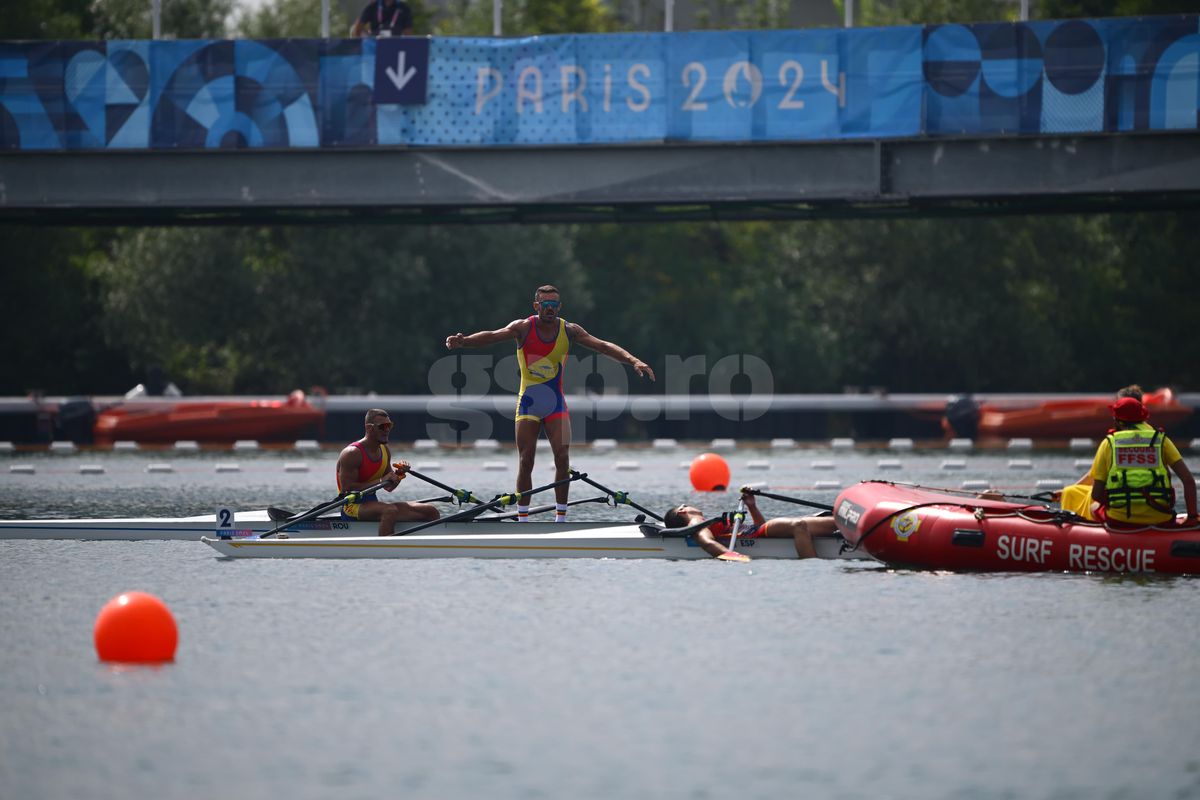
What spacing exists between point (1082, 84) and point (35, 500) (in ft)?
50.3

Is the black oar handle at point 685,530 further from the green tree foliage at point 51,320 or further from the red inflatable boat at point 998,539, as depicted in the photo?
the green tree foliage at point 51,320

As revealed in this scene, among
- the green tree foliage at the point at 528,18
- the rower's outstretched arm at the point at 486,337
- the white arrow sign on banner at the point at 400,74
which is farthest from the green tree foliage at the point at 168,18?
the rower's outstretched arm at the point at 486,337

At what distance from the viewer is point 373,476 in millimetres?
14070

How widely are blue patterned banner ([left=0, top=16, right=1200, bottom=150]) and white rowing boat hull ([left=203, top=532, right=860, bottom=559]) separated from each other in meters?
12.3

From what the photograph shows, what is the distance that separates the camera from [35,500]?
19.2 meters

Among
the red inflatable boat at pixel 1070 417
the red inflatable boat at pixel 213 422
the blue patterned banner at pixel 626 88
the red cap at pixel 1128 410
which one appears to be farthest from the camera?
the red inflatable boat at pixel 213 422

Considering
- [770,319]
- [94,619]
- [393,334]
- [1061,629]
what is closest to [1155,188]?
[1061,629]

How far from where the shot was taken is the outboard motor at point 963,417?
108ft

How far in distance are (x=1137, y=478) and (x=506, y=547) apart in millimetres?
4836

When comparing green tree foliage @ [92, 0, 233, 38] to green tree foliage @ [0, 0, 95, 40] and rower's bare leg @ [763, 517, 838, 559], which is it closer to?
green tree foliage @ [0, 0, 95, 40]

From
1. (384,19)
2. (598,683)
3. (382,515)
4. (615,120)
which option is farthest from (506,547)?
(384,19)

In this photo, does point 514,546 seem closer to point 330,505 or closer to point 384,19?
point 330,505

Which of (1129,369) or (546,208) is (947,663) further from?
(1129,369)

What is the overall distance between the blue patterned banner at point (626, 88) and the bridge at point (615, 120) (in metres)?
0.03
